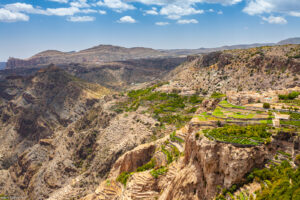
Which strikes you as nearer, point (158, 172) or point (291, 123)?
point (291, 123)

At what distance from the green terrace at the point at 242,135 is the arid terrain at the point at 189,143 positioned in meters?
0.12

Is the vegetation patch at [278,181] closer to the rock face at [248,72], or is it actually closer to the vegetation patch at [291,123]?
the vegetation patch at [291,123]

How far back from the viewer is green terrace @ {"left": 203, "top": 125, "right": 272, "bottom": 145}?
28.1 m

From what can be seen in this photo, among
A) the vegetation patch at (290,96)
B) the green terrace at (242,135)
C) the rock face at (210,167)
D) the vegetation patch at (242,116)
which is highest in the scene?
the vegetation patch at (290,96)

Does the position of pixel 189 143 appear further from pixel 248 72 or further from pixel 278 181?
pixel 248 72

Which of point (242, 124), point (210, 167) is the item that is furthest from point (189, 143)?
point (242, 124)

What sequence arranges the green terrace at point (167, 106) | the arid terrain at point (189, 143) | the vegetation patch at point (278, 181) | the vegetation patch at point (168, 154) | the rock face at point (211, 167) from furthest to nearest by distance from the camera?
the green terrace at point (167, 106), the vegetation patch at point (168, 154), the arid terrain at point (189, 143), the rock face at point (211, 167), the vegetation patch at point (278, 181)

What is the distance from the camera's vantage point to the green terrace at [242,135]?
28109mm

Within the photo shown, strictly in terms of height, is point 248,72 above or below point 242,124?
above

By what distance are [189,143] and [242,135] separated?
7862 millimetres

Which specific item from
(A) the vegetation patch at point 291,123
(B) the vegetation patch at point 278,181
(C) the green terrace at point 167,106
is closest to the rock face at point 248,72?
(C) the green terrace at point 167,106

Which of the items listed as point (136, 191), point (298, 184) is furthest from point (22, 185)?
point (298, 184)

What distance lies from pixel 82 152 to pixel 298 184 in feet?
301

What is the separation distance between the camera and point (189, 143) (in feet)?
113
